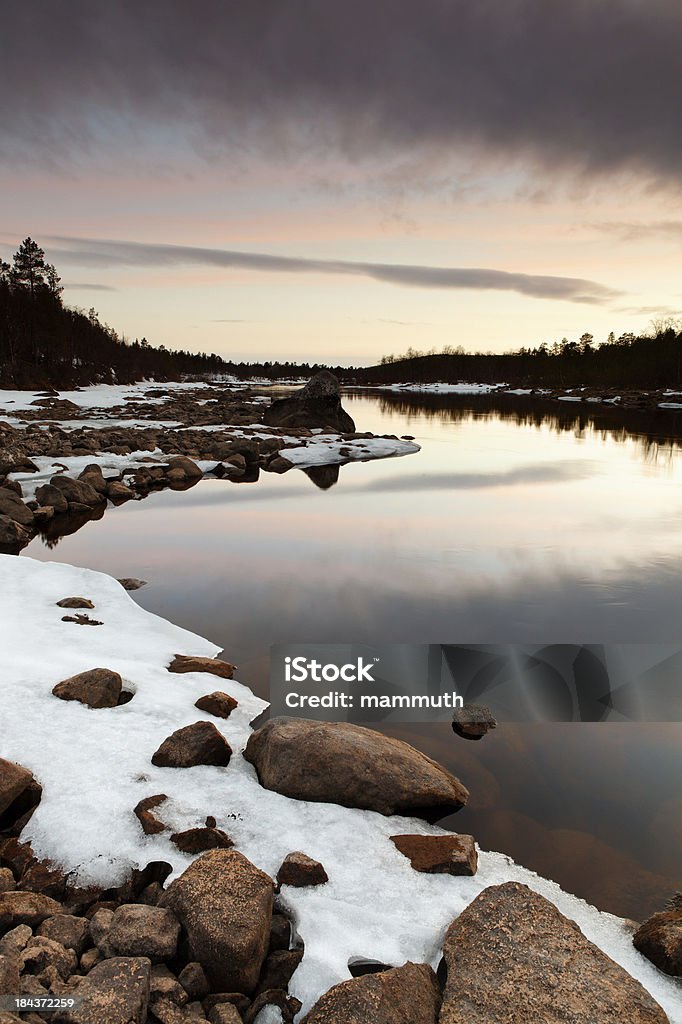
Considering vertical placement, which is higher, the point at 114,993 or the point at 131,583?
the point at 114,993

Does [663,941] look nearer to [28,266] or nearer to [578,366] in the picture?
[28,266]

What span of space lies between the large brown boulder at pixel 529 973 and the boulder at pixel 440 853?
0.58 m

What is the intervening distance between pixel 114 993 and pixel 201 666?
13.0 feet

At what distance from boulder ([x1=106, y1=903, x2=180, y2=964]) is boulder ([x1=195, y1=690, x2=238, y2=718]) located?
2419 millimetres

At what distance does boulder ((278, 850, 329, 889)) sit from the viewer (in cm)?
342

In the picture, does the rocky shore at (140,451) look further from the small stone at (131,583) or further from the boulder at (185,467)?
the small stone at (131,583)

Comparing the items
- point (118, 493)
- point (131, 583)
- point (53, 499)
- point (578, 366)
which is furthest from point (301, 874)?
point (578, 366)

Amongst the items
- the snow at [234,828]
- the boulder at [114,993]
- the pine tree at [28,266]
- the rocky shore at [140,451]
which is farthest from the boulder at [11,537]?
the pine tree at [28,266]

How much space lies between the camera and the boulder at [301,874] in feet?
11.2

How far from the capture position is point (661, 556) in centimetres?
1186

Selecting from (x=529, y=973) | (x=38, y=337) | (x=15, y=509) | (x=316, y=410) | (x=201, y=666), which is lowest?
(x=201, y=666)

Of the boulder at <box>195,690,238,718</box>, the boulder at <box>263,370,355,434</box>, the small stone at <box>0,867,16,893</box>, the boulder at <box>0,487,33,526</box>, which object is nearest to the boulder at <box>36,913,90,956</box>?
the small stone at <box>0,867,16,893</box>

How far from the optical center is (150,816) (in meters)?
3.76

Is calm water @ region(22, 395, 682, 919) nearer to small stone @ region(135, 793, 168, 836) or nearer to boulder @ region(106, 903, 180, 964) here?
small stone @ region(135, 793, 168, 836)
